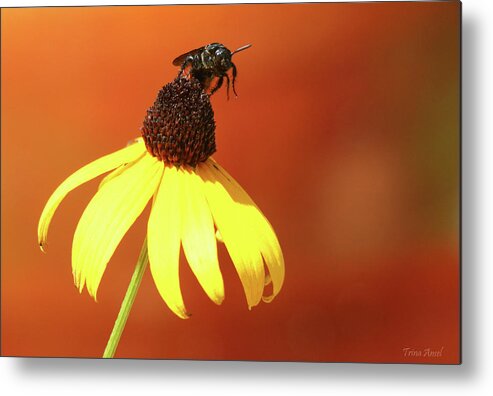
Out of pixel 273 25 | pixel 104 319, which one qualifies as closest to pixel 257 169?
pixel 273 25

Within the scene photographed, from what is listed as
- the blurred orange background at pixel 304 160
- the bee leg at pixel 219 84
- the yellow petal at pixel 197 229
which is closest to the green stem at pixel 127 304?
the blurred orange background at pixel 304 160

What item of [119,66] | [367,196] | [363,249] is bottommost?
[363,249]

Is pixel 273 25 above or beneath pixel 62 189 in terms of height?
above

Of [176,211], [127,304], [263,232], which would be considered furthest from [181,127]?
[127,304]

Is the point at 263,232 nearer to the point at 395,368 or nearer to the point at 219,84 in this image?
the point at 219,84

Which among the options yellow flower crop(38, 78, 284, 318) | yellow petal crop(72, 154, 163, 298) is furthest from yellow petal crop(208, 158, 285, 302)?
yellow petal crop(72, 154, 163, 298)

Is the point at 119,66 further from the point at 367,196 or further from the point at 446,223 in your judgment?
the point at 446,223
